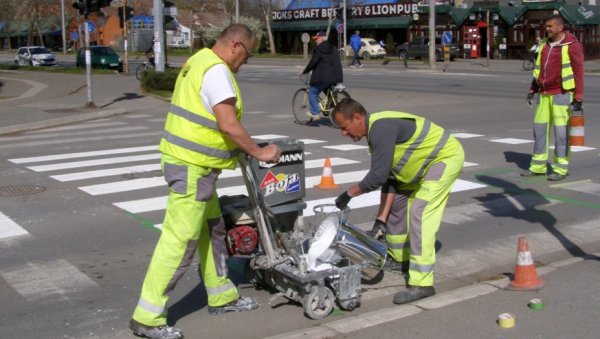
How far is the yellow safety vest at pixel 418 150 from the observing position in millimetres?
5516

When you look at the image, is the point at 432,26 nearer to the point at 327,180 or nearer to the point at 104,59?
the point at 104,59

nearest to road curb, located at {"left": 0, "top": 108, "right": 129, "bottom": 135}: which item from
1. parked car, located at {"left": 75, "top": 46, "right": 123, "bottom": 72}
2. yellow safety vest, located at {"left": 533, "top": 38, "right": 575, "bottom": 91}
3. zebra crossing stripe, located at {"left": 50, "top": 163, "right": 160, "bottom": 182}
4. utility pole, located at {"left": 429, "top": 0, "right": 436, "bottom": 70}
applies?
zebra crossing stripe, located at {"left": 50, "top": 163, "right": 160, "bottom": 182}

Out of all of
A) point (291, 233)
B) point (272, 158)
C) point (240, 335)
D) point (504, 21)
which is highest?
point (504, 21)

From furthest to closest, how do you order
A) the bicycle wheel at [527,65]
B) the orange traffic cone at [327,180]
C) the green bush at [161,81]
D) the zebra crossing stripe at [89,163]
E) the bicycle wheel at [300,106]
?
1. the bicycle wheel at [527,65]
2. the green bush at [161,81]
3. the bicycle wheel at [300,106]
4. the zebra crossing stripe at [89,163]
5. the orange traffic cone at [327,180]

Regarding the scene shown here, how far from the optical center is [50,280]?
20.2 ft

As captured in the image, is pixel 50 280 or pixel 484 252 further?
pixel 484 252

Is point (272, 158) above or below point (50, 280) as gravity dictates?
above

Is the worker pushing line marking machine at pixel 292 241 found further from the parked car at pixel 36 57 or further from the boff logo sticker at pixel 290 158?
the parked car at pixel 36 57

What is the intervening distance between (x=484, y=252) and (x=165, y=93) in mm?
18798

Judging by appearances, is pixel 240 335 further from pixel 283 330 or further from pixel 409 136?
pixel 409 136

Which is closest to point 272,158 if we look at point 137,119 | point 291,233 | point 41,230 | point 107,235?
point 291,233

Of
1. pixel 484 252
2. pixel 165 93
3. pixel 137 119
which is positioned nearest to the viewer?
pixel 484 252

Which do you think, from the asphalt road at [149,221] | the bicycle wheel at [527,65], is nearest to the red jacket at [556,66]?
the asphalt road at [149,221]

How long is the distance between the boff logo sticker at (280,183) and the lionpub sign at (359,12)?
5528cm
